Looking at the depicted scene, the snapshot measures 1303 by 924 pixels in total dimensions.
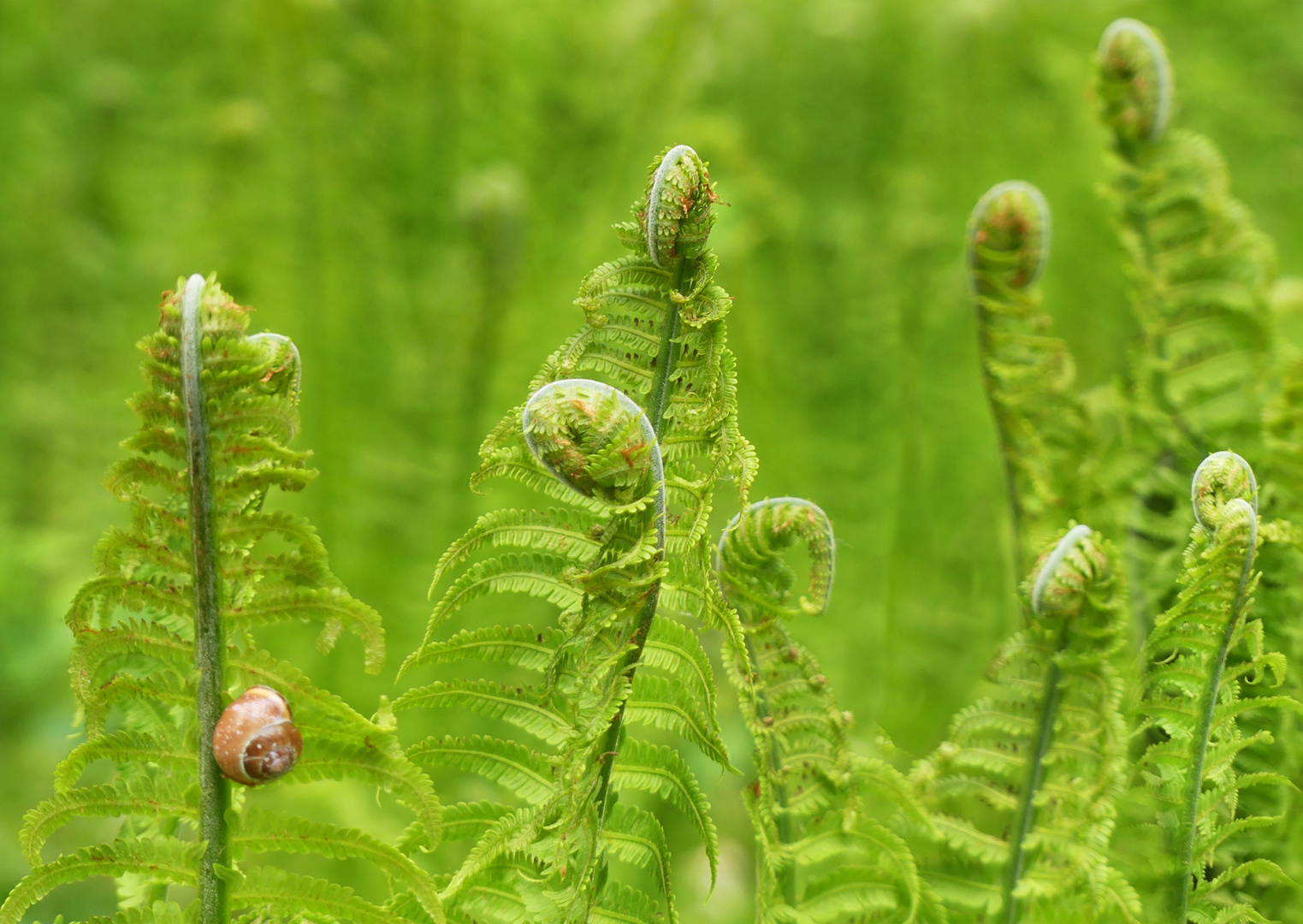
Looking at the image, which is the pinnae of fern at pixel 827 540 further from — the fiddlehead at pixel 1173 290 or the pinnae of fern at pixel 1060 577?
the fiddlehead at pixel 1173 290

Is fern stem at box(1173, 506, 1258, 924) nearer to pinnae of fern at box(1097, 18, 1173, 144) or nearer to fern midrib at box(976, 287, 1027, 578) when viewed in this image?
fern midrib at box(976, 287, 1027, 578)

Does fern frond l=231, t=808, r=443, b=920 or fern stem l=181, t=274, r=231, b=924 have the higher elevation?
fern stem l=181, t=274, r=231, b=924

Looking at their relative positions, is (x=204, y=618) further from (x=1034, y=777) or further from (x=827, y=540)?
(x=1034, y=777)

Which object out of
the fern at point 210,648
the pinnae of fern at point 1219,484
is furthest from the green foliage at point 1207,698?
the fern at point 210,648

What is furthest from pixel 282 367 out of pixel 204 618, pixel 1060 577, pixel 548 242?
pixel 548 242

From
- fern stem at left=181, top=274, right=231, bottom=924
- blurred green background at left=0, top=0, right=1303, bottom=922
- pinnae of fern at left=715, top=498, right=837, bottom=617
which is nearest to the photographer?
fern stem at left=181, top=274, right=231, bottom=924

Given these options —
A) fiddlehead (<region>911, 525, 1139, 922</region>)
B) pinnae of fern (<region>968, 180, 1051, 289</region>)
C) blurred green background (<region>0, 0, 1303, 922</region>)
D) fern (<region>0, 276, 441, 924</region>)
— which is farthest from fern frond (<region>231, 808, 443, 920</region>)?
blurred green background (<region>0, 0, 1303, 922</region>)
